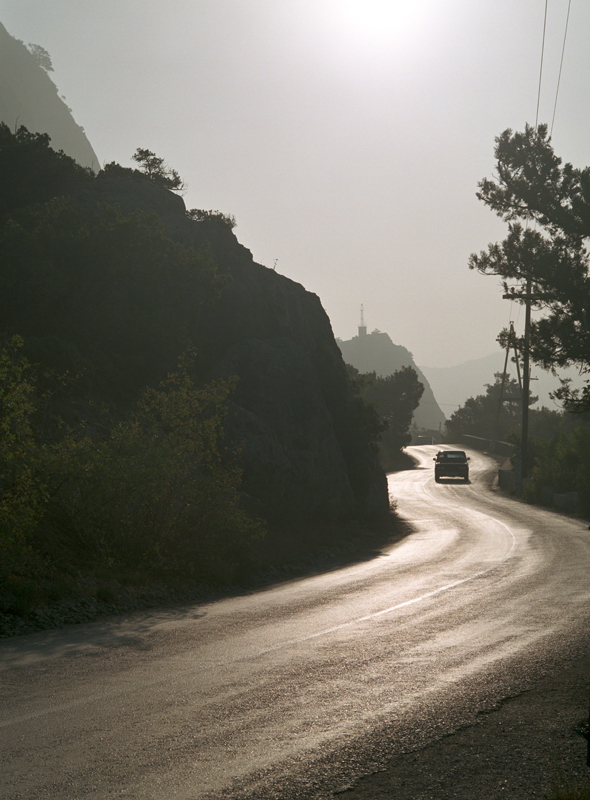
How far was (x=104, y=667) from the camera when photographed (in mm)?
7238

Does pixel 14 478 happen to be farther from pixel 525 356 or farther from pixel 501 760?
pixel 525 356

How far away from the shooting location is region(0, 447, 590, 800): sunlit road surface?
14.6 ft

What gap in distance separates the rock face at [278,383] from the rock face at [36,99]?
449 ft

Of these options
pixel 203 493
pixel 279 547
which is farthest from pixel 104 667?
pixel 279 547

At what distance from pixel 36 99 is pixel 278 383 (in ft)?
525

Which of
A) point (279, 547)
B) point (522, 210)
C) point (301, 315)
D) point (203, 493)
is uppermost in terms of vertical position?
point (522, 210)

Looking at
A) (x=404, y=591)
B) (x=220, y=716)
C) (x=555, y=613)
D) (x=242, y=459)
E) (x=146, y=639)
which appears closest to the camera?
(x=220, y=716)

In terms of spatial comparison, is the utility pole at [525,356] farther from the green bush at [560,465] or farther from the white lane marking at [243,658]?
the white lane marking at [243,658]

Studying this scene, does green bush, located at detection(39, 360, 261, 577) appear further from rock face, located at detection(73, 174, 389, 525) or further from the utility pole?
the utility pole

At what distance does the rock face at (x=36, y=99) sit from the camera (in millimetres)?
154250

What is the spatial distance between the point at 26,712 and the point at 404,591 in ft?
27.2

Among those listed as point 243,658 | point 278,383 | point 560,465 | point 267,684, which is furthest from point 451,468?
point 267,684

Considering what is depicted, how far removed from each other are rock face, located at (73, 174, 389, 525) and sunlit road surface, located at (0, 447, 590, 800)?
9259mm

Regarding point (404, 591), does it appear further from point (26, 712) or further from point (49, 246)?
point (49, 246)
